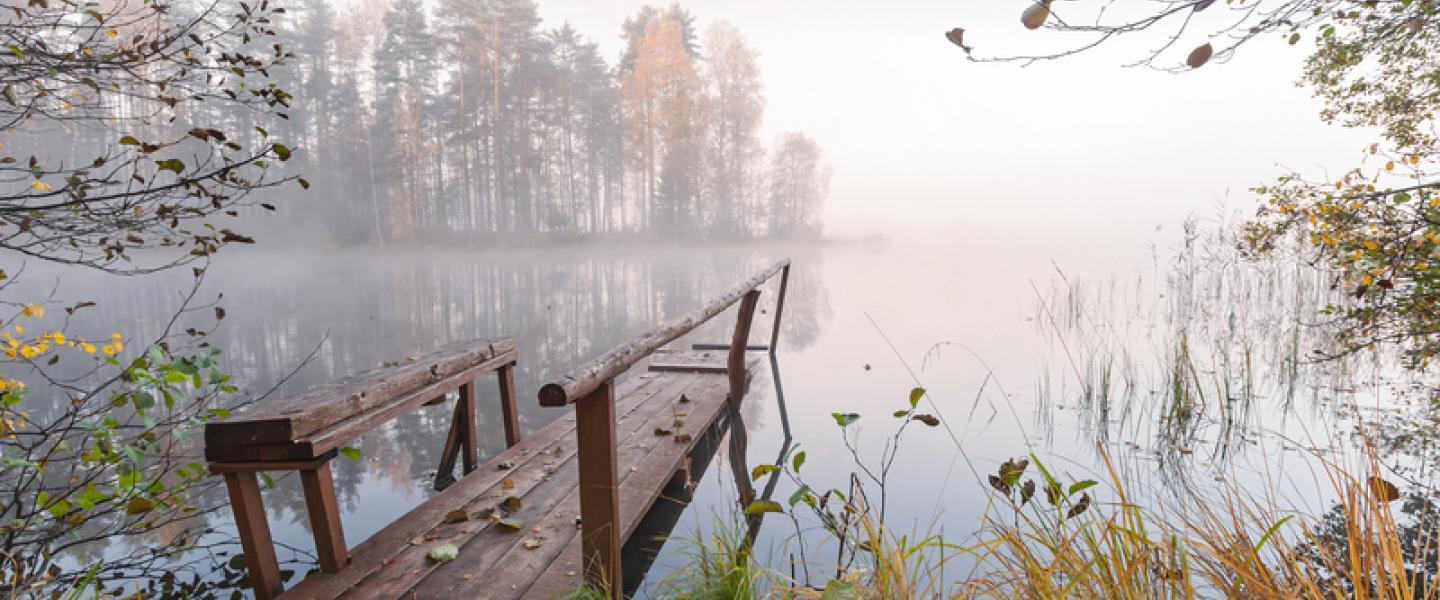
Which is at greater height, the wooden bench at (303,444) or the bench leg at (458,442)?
the wooden bench at (303,444)

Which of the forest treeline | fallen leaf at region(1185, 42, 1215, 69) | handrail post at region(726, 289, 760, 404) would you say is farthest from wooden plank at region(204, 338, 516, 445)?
the forest treeline

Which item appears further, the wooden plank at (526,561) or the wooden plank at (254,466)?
the wooden plank at (526,561)

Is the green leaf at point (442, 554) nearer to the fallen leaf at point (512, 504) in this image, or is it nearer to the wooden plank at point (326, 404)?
the fallen leaf at point (512, 504)

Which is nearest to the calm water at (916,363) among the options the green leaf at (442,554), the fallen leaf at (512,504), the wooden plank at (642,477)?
the wooden plank at (642,477)

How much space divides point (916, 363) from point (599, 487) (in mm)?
6077

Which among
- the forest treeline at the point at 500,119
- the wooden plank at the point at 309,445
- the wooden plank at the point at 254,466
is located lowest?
the wooden plank at the point at 254,466

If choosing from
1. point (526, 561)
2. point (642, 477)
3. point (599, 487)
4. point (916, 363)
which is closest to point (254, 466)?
point (526, 561)

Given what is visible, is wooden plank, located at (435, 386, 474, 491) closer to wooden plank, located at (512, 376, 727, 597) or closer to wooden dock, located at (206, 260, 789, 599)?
wooden dock, located at (206, 260, 789, 599)

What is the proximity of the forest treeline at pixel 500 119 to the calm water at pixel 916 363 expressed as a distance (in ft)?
35.8

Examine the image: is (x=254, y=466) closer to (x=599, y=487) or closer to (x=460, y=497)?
(x=460, y=497)

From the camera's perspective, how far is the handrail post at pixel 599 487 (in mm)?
2295

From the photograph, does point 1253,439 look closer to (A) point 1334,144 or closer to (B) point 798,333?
(B) point 798,333

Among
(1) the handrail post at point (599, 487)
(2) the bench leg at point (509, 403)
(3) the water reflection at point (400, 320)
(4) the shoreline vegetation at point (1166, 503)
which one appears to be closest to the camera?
(4) the shoreline vegetation at point (1166, 503)

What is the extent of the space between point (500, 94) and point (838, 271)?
17.4m
